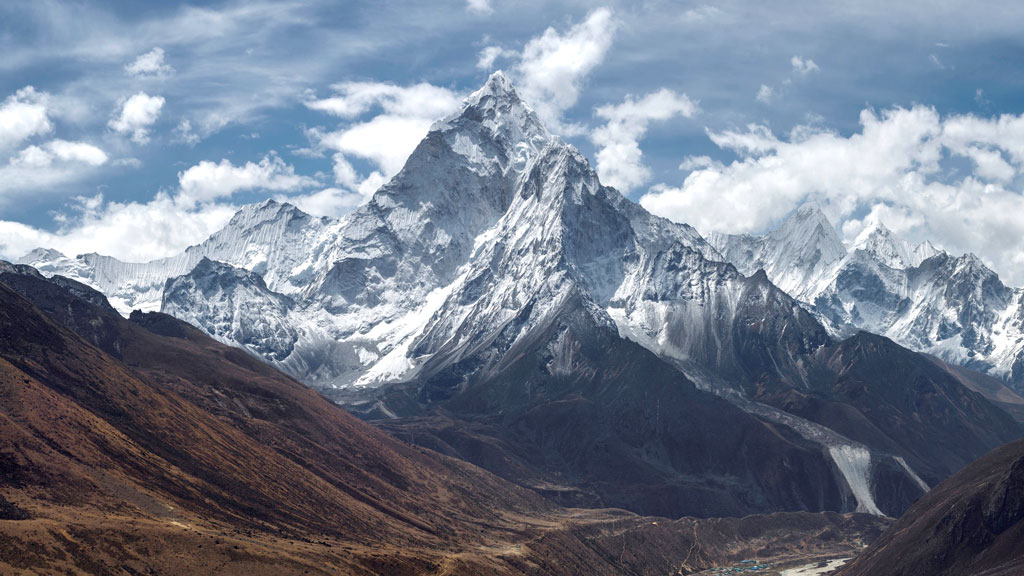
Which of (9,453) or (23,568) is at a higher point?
(9,453)

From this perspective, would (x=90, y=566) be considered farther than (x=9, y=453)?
No

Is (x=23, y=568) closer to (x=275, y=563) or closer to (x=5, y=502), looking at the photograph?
(x=5, y=502)

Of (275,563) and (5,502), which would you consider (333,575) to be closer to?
(275,563)

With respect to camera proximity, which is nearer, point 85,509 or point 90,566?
point 90,566

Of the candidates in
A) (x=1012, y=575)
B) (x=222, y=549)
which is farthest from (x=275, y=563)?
(x=1012, y=575)

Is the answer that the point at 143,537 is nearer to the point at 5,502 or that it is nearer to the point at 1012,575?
the point at 5,502

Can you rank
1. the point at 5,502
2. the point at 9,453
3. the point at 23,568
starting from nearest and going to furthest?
the point at 23,568
the point at 5,502
the point at 9,453

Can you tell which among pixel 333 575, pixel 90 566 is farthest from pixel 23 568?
pixel 333 575

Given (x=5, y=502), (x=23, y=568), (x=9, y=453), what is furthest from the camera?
(x=9, y=453)

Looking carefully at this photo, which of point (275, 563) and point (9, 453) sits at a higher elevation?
point (9, 453)
